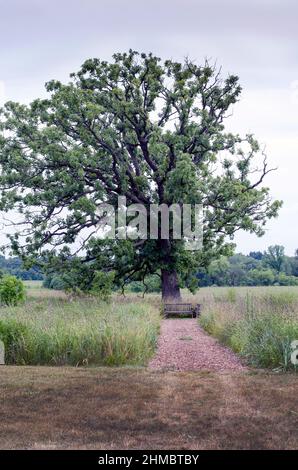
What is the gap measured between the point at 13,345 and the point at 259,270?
1742 inches

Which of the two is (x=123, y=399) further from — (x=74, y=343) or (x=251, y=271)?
(x=251, y=271)

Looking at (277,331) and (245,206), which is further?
(245,206)

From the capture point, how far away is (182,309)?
23.1 meters

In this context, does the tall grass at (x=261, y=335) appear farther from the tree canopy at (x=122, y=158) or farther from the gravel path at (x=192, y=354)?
the tree canopy at (x=122, y=158)

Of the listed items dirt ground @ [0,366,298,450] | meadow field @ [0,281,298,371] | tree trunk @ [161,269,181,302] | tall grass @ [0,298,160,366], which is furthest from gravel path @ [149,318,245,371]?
tree trunk @ [161,269,181,302]

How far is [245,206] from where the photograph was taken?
2598 centimetres

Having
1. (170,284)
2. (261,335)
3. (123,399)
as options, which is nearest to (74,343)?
(123,399)

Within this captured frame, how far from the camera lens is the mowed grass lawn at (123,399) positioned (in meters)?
5.89

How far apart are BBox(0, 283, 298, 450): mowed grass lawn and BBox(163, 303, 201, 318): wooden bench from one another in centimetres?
1089

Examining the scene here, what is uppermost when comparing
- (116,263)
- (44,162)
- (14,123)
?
(14,123)

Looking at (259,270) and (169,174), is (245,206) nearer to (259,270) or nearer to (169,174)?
(169,174)

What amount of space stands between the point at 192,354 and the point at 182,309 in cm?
1130

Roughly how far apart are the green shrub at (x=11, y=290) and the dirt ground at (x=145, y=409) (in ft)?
42.2
